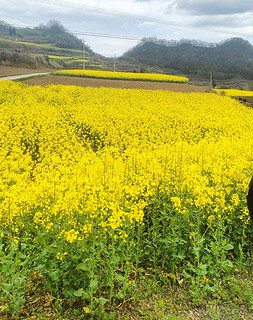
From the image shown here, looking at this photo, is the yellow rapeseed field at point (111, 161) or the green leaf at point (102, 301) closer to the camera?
the green leaf at point (102, 301)

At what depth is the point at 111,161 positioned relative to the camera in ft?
23.3

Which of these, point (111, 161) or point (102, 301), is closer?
point (102, 301)

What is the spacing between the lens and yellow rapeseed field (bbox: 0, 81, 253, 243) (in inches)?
188

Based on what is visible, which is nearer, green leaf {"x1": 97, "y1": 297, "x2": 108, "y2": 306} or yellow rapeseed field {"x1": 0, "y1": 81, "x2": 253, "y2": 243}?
green leaf {"x1": 97, "y1": 297, "x2": 108, "y2": 306}

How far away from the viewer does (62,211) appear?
15.5 feet

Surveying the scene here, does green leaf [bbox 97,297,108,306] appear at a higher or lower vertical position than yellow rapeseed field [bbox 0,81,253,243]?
lower

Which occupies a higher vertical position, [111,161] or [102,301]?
[111,161]

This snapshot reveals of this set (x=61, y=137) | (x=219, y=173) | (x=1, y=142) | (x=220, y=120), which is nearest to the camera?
(x=219, y=173)

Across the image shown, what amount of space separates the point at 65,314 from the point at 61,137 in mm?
7863

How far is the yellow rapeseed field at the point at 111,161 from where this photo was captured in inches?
188

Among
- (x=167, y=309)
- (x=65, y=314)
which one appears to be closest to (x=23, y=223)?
(x=65, y=314)

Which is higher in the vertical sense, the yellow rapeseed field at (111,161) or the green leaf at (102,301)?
the yellow rapeseed field at (111,161)

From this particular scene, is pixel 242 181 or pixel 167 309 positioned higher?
pixel 242 181

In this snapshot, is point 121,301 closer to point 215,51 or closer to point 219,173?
point 219,173
